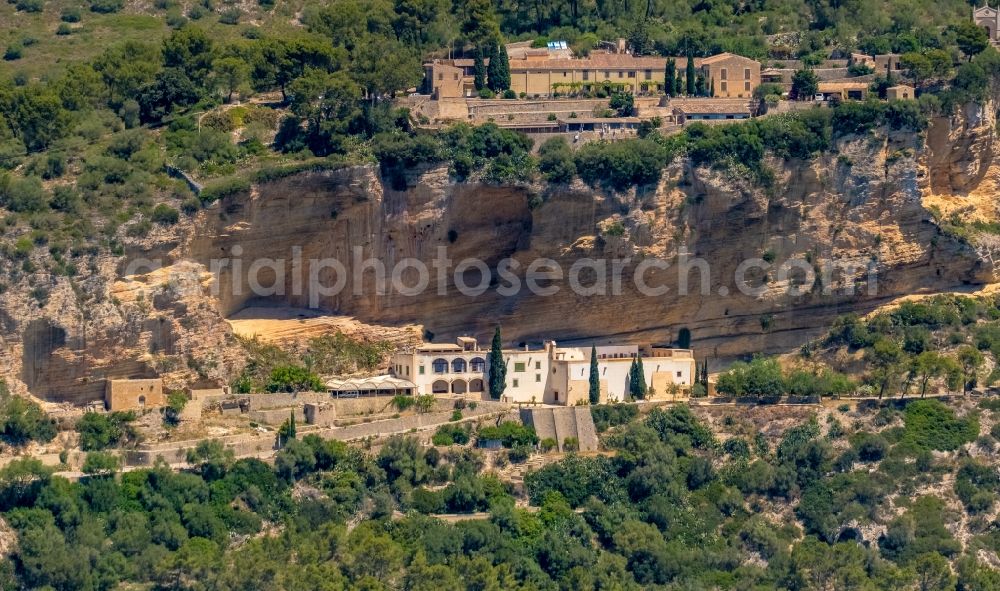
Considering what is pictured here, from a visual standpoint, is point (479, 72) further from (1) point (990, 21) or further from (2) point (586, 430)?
(1) point (990, 21)

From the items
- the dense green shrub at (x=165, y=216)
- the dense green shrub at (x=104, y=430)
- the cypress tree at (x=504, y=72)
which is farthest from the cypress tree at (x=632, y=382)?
the dense green shrub at (x=104, y=430)

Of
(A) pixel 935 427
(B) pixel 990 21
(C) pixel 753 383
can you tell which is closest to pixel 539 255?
(C) pixel 753 383

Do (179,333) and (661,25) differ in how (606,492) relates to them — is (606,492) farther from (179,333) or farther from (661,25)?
(661,25)

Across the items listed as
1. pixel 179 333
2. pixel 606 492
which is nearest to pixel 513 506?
pixel 606 492

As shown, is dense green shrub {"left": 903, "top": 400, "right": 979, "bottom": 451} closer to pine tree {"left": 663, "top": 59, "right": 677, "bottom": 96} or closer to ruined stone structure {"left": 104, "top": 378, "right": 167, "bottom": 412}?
pine tree {"left": 663, "top": 59, "right": 677, "bottom": 96}

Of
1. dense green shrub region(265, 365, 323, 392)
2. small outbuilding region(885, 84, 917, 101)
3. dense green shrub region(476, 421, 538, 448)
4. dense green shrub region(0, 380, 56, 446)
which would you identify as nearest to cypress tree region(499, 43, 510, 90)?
small outbuilding region(885, 84, 917, 101)

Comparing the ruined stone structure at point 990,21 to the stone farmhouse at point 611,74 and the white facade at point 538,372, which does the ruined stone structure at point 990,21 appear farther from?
the white facade at point 538,372
